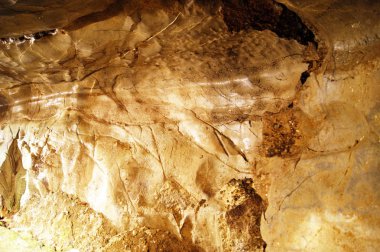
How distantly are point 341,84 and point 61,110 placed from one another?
3.35 meters

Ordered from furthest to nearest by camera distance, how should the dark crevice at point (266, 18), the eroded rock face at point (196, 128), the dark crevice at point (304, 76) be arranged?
1. the dark crevice at point (304, 76)
2. the dark crevice at point (266, 18)
3. the eroded rock face at point (196, 128)

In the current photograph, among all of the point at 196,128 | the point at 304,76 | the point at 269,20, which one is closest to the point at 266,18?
the point at 269,20

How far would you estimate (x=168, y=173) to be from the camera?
2953 mm

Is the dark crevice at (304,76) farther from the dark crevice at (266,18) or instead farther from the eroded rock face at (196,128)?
the dark crevice at (266,18)

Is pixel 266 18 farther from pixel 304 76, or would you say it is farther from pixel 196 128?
pixel 196 128

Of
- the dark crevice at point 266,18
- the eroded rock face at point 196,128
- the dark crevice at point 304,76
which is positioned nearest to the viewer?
the eroded rock face at point 196,128

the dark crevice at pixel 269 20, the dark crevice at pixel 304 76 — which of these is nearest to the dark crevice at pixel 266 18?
the dark crevice at pixel 269 20

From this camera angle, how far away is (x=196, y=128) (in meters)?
3.00

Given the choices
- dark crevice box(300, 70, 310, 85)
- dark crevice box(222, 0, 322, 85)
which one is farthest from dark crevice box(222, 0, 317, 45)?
dark crevice box(300, 70, 310, 85)

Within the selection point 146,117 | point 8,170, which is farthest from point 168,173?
point 8,170

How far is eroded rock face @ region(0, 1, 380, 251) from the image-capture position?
229cm

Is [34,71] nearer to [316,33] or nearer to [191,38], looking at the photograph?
[191,38]

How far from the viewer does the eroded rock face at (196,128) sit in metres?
2.29

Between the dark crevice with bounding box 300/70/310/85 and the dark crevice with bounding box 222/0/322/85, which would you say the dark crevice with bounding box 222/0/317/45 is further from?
the dark crevice with bounding box 300/70/310/85
